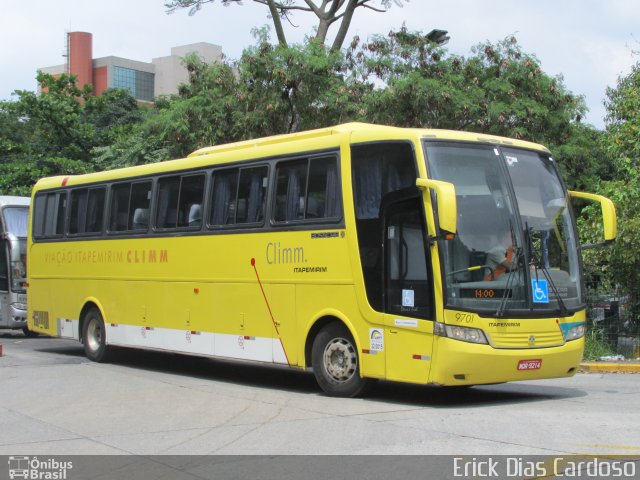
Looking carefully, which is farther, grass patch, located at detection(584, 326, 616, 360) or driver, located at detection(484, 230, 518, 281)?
grass patch, located at detection(584, 326, 616, 360)

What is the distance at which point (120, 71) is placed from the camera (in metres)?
97.5

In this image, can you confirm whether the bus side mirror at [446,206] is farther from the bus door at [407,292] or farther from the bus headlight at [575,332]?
the bus headlight at [575,332]

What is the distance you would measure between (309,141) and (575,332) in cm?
446

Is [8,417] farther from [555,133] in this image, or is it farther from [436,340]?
[555,133]

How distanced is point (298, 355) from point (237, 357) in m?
1.54

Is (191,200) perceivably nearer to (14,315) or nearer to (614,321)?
(614,321)

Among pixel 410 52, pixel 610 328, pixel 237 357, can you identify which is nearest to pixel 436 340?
pixel 237 357

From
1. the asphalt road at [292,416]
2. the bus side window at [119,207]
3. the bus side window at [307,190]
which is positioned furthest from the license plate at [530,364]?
the bus side window at [119,207]

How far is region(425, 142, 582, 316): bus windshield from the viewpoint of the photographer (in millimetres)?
10000

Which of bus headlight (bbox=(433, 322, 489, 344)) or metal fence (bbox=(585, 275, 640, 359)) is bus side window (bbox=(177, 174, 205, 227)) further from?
metal fence (bbox=(585, 275, 640, 359))

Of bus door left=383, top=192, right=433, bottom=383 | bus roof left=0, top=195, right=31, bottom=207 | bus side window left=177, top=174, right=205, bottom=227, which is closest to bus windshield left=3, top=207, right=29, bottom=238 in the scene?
bus roof left=0, top=195, right=31, bottom=207
